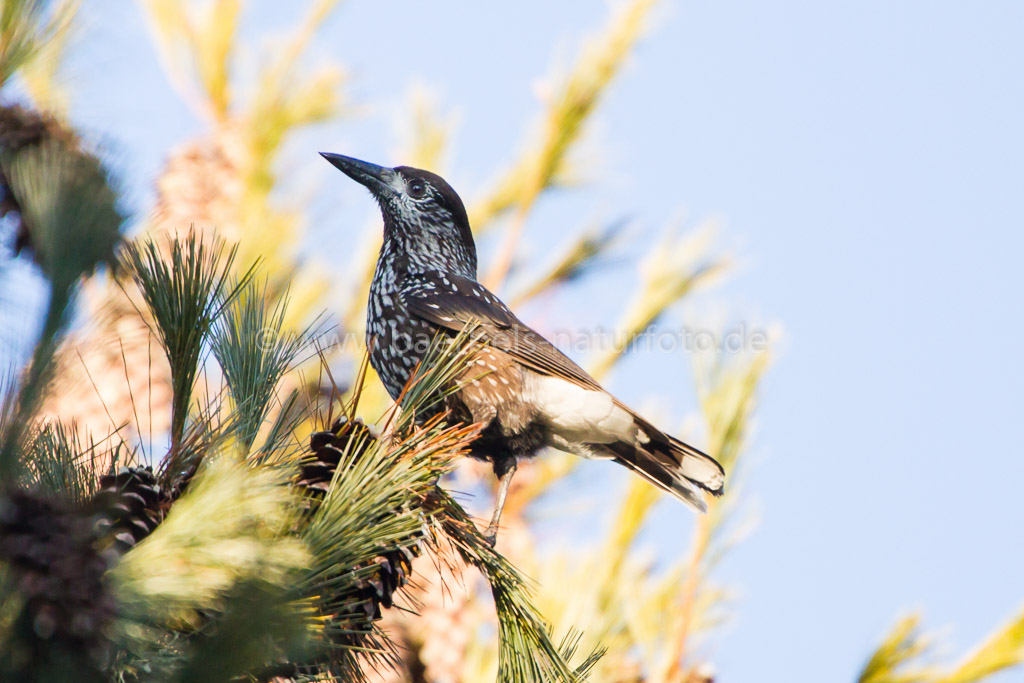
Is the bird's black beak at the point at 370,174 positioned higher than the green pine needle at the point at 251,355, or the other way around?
the bird's black beak at the point at 370,174

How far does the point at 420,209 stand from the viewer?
12.1ft

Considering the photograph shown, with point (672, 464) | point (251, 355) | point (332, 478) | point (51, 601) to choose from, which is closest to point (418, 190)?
point (672, 464)

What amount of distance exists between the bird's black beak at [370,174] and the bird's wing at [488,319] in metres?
0.69

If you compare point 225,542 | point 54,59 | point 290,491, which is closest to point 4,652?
point 225,542

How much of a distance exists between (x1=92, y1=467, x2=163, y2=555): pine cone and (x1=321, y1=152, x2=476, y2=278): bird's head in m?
2.24

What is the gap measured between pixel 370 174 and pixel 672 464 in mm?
1609

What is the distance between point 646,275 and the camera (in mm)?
3867

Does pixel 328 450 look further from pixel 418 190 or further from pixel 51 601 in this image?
pixel 418 190

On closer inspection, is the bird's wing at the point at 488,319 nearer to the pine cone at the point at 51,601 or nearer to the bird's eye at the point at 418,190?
the bird's eye at the point at 418,190

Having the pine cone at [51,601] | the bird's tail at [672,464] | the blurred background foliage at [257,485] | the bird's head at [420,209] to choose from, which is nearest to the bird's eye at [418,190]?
the bird's head at [420,209]

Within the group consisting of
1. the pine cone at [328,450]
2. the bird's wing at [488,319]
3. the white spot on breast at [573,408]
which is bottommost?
the pine cone at [328,450]

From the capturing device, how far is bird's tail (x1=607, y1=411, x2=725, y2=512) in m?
2.83

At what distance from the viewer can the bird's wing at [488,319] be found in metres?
2.99

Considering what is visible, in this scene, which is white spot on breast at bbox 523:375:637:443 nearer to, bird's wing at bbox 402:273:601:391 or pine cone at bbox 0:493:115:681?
bird's wing at bbox 402:273:601:391
